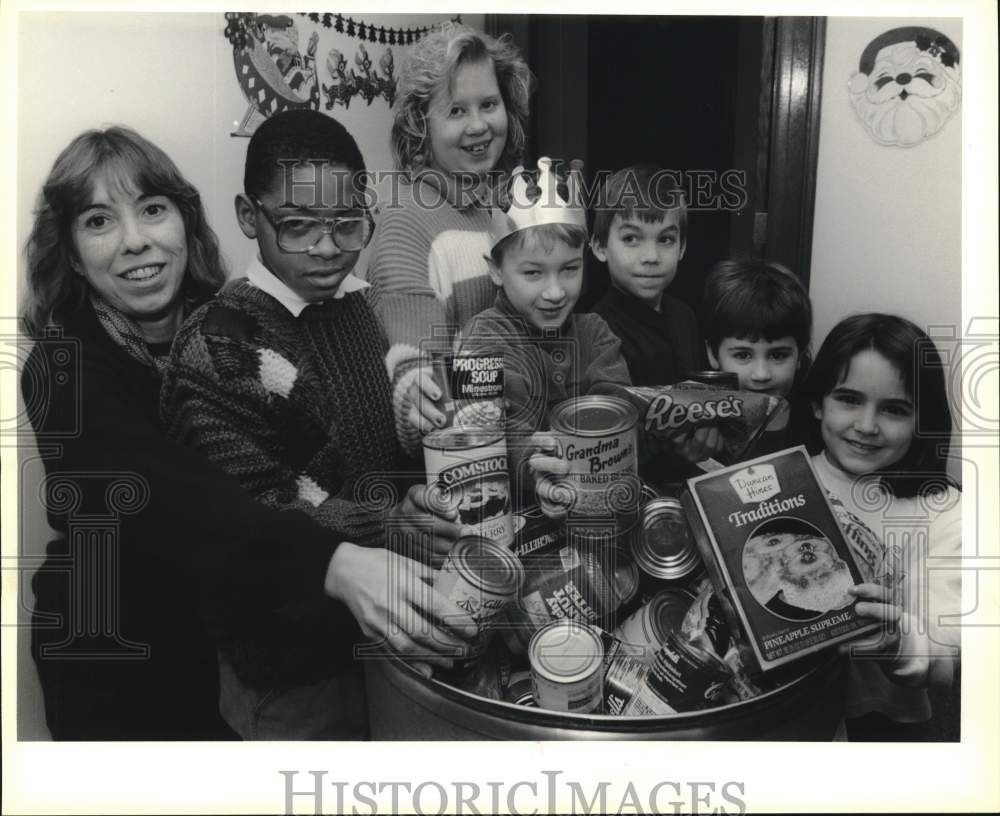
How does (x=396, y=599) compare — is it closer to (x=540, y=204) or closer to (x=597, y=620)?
(x=597, y=620)

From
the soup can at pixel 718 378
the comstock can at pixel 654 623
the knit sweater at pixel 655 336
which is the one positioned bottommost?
the comstock can at pixel 654 623

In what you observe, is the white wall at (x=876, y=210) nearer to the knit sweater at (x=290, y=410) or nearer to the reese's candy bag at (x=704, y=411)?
the reese's candy bag at (x=704, y=411)

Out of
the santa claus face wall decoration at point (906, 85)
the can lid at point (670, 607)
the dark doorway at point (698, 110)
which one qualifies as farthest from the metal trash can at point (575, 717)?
the santa claus face wall decoration at point (906, 85)

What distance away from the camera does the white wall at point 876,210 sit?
1.58 metres

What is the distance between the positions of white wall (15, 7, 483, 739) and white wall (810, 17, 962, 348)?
1.84 feet

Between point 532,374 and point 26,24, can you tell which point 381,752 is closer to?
point 532,374

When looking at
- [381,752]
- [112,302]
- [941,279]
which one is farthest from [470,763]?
[941,279]

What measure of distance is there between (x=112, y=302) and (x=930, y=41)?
1.27 m

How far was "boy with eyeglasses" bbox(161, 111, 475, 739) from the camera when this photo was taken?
1529 mm

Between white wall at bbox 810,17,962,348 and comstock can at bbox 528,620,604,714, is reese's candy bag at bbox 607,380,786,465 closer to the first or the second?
white wall at bbox 810,17,962,348

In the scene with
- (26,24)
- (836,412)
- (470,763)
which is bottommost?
(470,763)

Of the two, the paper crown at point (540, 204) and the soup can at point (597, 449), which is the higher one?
the paper crown at point (540, 204)

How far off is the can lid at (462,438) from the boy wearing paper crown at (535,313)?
0.12ft

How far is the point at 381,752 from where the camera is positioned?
158 centimetres
